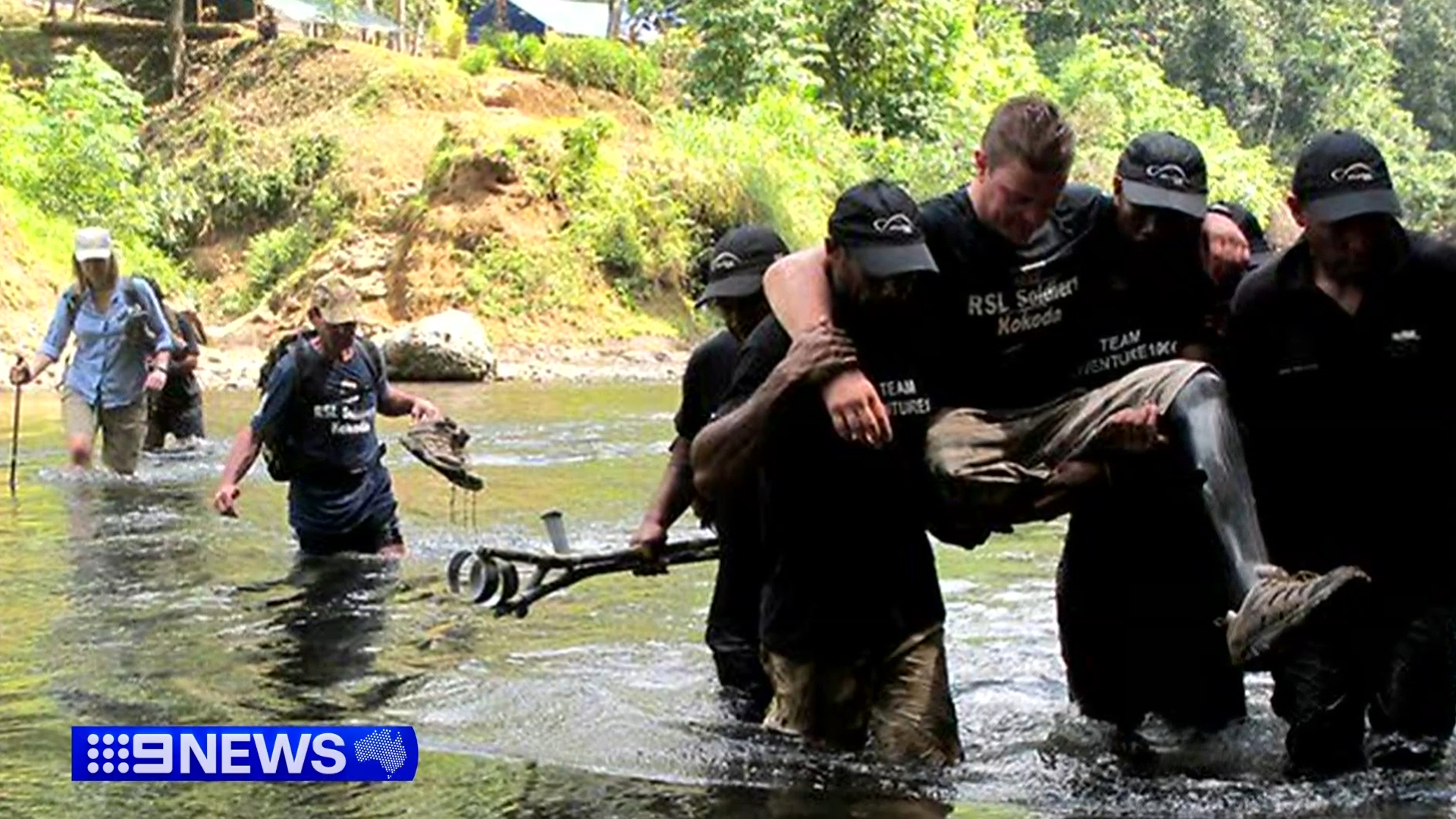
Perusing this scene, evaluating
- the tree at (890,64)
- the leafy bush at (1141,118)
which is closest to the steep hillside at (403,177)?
the tree at (890,64)

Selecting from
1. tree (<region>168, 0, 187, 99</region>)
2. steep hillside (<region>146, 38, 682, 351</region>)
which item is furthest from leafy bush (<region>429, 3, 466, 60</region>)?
tree (<region>168, 0, 187, 99</region>)

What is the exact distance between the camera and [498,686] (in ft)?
25.3

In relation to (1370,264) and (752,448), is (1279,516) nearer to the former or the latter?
(1370,264)

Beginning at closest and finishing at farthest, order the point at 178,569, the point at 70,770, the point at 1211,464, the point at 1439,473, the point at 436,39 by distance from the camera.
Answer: the point at 1211,464 < the point at 1439,473 < the point at 70,770 < the point at 178,569 < the point at 436,39

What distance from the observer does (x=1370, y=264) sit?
539cm

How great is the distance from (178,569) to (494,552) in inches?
179

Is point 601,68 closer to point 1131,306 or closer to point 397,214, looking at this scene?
point 397,214

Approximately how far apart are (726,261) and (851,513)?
1.27 m

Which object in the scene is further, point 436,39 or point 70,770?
point 436,39

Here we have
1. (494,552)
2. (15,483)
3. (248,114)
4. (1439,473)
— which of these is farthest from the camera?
(248,114)

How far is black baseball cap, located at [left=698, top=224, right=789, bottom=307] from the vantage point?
20.9 feet

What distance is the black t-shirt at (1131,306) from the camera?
5.66 metres

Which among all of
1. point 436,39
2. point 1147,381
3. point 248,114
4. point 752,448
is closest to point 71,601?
point 752,448

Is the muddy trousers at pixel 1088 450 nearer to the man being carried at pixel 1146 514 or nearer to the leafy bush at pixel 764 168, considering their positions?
the man being carried at pixel 1146 514
